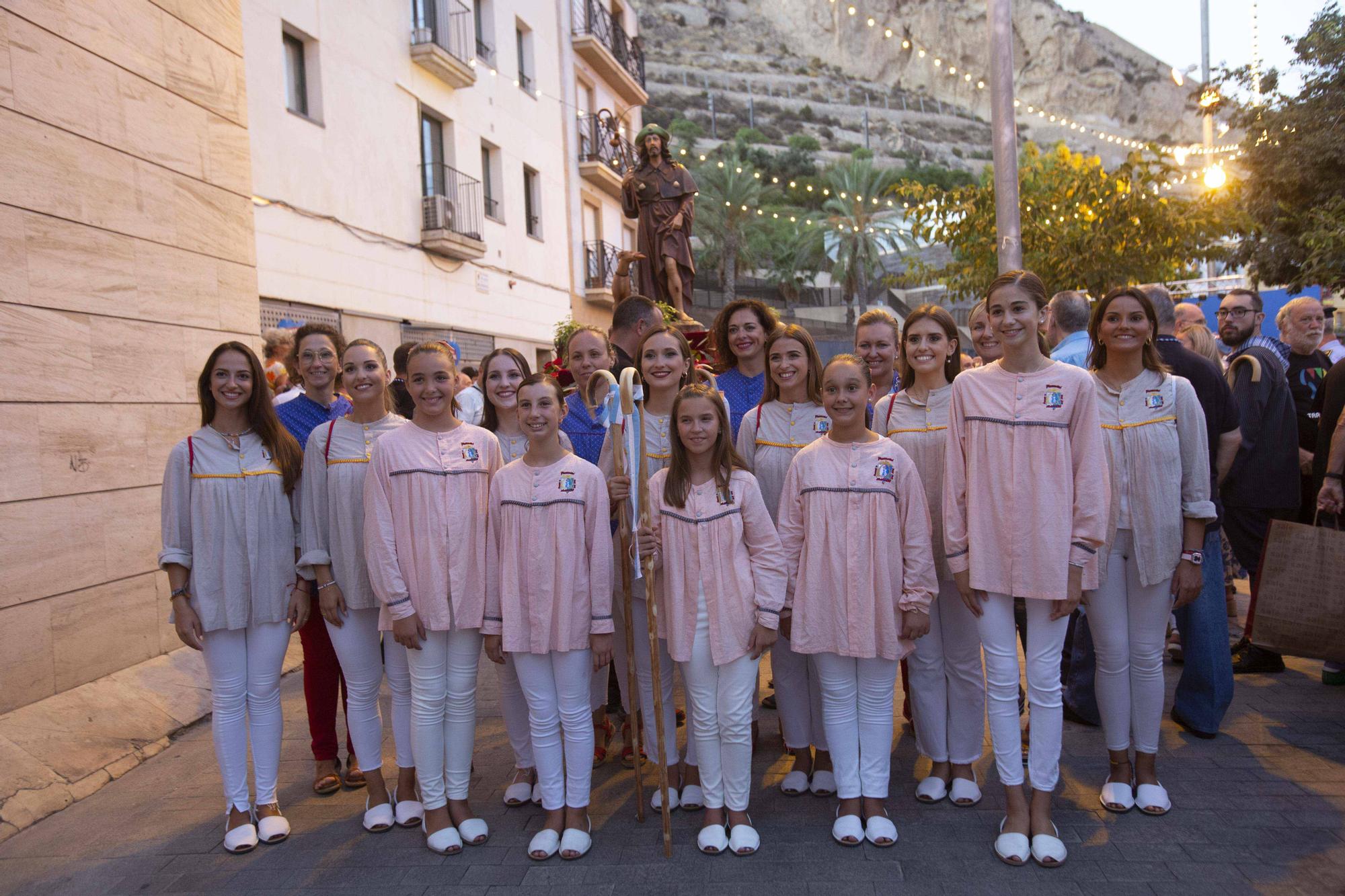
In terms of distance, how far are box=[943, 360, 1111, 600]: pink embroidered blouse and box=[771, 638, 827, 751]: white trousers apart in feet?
2.93

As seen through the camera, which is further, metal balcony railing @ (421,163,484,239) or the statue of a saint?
metal balcony railing @ (421,163,484,239)

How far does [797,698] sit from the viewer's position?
4.17 metres

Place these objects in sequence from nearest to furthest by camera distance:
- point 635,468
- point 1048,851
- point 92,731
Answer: point 1048,851 → point 635,468 → point 92,731

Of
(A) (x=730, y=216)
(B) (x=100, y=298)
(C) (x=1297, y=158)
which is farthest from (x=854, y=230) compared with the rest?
(B) (x=100, y=298)

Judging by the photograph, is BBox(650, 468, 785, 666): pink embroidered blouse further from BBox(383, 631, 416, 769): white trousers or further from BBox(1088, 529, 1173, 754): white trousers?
BBox(1088, 529, 1173, 754): white trousers

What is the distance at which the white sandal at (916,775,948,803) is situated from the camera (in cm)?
395

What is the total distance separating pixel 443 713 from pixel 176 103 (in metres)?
4.88

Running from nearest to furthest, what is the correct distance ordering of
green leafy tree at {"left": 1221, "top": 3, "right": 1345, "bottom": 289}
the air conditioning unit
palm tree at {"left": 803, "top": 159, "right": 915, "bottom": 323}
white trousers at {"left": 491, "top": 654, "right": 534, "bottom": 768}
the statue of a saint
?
white trousers at {"left": 491, "top": 654, "right": 534, "bottom": 768}, the statue of a saint, the air conditioning unit, green leafy tree at {"left": 1221, "top": 3, "right": 1345, "bottom": 289}, palm tree at {"left": 803, "top": 159, "right": 915, "bottom": 323}

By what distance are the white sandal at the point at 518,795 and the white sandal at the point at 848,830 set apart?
52.4 inches

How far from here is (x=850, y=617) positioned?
144 inches

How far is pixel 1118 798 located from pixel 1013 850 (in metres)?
0.67

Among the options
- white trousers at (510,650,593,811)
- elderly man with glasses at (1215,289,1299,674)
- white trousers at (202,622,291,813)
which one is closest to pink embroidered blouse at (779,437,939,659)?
white trousers at (510,650,593,811)

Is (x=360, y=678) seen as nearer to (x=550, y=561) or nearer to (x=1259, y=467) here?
(x=550, y=561)

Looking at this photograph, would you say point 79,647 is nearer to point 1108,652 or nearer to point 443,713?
point 443,713
